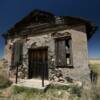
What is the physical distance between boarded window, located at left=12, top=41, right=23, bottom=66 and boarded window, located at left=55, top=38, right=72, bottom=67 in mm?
3281

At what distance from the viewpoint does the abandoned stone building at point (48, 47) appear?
7789mm

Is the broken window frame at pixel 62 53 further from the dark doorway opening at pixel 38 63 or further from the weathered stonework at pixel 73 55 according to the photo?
the dark doorway opening at pixel 38 63

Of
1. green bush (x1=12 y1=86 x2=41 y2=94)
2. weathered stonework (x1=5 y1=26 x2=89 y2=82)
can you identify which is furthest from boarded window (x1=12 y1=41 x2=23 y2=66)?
green bush (x1=12 y1=86 x2=41 y2=94)

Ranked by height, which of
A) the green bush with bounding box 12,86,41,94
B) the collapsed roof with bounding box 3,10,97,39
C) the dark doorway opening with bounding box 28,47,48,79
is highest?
the collapsed roof with bounding box 3,10,97,39

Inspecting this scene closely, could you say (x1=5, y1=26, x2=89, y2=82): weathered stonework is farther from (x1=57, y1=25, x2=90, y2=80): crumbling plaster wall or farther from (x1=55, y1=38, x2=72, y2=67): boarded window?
(x1=55, y1=38, x2=72, y2=67): boarded window

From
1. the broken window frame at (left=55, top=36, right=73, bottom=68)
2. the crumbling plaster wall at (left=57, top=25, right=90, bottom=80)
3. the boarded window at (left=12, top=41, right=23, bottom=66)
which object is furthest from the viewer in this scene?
the boarded window at (left=12, top=41, right=23, bottom=66)

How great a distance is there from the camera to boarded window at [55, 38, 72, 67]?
8.06 meters

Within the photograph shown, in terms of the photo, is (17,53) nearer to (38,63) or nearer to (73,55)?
(38,63)

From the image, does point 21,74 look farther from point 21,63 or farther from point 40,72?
point 40,72

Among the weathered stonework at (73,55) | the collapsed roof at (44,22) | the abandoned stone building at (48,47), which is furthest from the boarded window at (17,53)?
the collapsed roof at (44,22)

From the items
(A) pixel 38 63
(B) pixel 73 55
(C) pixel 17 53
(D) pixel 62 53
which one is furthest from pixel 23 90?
(C) pixel 17 53

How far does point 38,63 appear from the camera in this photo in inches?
365

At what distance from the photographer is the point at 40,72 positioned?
29.8 ft

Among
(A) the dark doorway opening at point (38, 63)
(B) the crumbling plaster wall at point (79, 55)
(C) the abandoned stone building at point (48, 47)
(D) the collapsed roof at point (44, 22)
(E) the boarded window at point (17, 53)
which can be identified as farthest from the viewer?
(E) the boarded window at point (17, 53)
